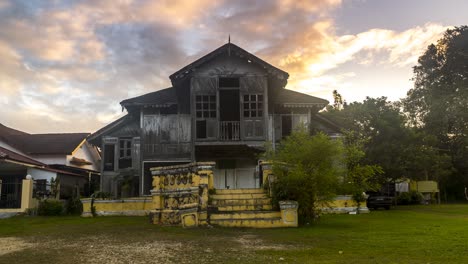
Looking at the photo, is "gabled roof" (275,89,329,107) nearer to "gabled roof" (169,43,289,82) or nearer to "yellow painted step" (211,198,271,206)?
"gabled roof" (169,43,289,82)

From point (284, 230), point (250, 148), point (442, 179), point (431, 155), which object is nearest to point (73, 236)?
point (284, 230)

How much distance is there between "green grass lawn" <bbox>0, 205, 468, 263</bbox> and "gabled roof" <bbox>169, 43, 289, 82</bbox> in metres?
11.0

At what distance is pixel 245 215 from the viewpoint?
13547 millimetres

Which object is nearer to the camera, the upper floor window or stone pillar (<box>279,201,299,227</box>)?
stone pillar (<box>279,201,299,227</box>)

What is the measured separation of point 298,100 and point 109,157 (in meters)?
12.0

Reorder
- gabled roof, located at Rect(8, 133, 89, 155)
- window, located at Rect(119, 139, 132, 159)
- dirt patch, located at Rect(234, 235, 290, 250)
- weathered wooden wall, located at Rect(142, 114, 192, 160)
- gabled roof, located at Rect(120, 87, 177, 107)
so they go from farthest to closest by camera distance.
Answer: gabled roof, located at Rect(8, 133, 89, 155), window, located at Rect(119, 139, 132, 159), gabled roof, located at Rect(120, 87, 177, 107), weathered wooden wall, located at Rect(142, 114, 192, 160), dirt patch, located at Rect(234, 235, 290, 250)

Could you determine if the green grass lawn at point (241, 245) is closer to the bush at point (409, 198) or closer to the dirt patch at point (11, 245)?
the dirt patch at point (11, 245)

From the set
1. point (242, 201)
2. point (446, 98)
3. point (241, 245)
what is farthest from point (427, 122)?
point (241, 245)

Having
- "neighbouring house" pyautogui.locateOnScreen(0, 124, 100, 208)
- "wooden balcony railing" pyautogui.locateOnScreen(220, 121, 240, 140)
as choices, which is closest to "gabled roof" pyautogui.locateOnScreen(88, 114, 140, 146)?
"neighbouring house" pyautogui.locateOnScreen(0, 124, 100, 208)

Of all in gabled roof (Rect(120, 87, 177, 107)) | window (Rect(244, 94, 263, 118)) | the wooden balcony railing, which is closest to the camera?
the wooden balcony railing

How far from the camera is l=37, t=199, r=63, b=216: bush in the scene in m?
22.9

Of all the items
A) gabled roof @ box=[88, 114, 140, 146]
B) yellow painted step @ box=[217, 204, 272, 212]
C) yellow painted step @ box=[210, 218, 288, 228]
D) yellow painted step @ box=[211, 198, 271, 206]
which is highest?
gabled roof @ box=[88, 114, 140, 146]

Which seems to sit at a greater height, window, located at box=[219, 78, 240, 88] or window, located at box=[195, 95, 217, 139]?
window, located at box=[219, 78, 240, 88]

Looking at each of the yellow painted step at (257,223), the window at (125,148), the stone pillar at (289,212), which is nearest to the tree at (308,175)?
the stone pillar at (289,212)
